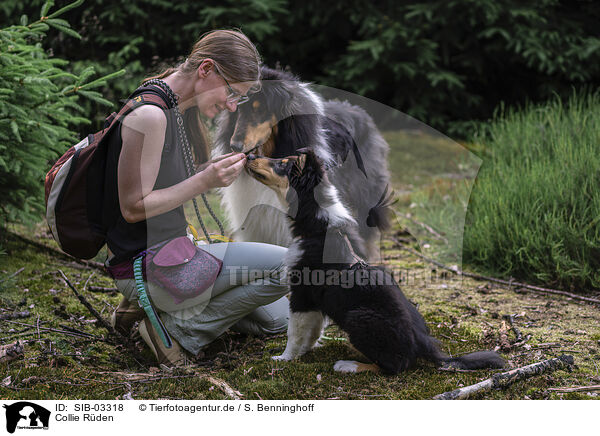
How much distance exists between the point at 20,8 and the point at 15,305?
15.7 feet

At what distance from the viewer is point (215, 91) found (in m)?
2.64

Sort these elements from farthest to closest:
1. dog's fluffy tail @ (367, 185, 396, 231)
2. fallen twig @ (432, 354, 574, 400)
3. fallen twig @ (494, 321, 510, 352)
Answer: dog's fluffy tail @ (367, 185, 396, 231)
fallen twig @ (494, 321, 510, 352)
fallen twig @ (432, 354, 574, 400)

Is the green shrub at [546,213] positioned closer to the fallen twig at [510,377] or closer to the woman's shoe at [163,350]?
the fallen twig at [510,377]

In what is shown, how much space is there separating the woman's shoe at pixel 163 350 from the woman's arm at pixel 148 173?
1.99 feet

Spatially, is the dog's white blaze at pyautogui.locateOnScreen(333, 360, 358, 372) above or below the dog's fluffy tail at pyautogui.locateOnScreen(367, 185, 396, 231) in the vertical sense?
below

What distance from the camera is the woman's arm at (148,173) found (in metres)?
2.40

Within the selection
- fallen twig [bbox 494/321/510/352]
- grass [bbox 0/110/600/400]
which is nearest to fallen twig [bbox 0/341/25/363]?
grass [bbox 0/110/600/400]

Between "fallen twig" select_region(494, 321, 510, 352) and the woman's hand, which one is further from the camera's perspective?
"fallen twig" select_region(494, 321, 510, 352)

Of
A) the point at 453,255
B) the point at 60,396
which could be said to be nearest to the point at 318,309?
the point at 60,396

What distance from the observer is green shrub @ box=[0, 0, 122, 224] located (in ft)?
11.4

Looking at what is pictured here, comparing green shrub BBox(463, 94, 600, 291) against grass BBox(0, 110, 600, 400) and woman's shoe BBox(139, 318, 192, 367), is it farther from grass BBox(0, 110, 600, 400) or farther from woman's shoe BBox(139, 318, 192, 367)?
woman's shoe BBox(139, 318, 192, 367)
